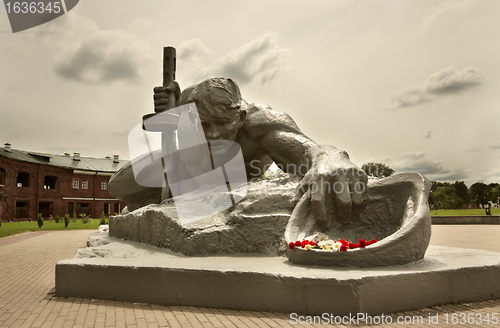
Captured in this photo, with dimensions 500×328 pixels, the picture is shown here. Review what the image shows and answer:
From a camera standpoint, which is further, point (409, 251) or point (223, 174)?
point (223, 174)

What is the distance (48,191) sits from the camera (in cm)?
2717

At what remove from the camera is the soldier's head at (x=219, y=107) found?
3422mm

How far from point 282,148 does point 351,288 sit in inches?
74.4

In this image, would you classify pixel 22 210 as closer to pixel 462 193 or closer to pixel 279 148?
pixel 279 148

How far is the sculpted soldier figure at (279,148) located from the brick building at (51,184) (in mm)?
24410

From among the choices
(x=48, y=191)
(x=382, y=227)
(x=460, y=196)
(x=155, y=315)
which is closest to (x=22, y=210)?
(x=48, y=191)

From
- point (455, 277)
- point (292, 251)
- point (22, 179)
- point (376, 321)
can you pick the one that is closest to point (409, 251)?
point (455, 277)

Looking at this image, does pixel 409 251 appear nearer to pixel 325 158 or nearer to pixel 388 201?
pixel 388 201

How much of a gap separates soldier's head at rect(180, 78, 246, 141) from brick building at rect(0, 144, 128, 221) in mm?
24396

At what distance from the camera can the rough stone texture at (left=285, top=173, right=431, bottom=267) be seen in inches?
86.8

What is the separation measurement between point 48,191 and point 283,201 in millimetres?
28619

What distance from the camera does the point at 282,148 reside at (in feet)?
11.8

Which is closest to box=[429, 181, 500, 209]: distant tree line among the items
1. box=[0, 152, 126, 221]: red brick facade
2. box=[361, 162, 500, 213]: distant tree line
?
box=[361, 162, 500, 213]: distant tree line

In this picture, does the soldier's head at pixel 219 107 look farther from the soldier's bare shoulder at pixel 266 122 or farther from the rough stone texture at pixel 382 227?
the rough stone texture at pixel 382 227
